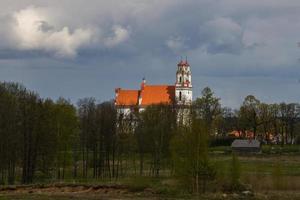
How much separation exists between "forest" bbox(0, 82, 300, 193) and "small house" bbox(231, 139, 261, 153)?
26.2 m

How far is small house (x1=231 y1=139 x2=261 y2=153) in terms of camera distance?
13110cm

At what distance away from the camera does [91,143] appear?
300 feet

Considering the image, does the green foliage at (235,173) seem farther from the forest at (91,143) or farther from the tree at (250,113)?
the tree at (250,113)

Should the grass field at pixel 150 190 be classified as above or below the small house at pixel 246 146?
below

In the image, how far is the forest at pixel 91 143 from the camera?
170ft

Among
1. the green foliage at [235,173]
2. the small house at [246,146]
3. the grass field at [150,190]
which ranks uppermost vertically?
the small house at [246,146]

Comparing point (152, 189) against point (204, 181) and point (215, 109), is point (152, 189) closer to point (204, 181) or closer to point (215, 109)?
point (204, 181)

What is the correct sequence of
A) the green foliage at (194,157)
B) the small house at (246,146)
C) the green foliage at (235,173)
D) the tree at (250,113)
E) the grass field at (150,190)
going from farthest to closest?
the tree at (250,113)
the small house at (246,146)
the green foliage at (235,173)
the green foliage at (194,157)
the grass field at (150,190)

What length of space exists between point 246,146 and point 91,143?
167 ft

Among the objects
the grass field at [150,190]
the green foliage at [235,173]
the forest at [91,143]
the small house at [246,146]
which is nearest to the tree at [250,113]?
the small house at [246,146]

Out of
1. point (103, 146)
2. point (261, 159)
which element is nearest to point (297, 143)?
point (261, 159)

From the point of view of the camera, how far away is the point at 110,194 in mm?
54094

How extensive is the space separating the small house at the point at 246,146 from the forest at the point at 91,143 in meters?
26.2

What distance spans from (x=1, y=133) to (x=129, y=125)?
153 feet
